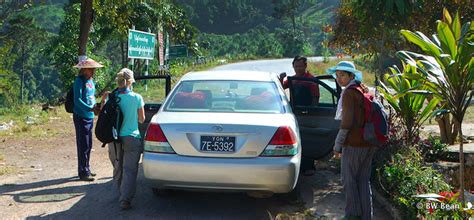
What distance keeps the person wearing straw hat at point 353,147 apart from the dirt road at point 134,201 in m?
0.73

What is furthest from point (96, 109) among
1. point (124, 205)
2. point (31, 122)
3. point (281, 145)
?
point (31, 122)

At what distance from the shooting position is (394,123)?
6.96 meters

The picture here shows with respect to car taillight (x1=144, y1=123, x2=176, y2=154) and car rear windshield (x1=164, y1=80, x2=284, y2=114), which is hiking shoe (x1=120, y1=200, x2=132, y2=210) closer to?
car taillight (x1=144, y1=123, x2=176, y2=154)

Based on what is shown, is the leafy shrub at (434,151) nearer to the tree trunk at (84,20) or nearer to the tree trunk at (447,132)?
the tree trunk at (447,132)

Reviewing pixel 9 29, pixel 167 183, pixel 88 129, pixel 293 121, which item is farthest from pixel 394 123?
pixel 9 29

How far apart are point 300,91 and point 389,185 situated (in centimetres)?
200

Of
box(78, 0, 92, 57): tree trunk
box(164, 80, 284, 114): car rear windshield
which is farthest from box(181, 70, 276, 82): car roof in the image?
box(78, 0, 92, 57): tree trunk

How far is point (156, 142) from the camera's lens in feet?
16.2

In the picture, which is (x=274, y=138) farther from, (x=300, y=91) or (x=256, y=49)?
(x=256, y=49)

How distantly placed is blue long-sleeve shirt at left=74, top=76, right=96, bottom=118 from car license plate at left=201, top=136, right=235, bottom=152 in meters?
2.33

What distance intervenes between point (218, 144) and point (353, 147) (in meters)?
1.29

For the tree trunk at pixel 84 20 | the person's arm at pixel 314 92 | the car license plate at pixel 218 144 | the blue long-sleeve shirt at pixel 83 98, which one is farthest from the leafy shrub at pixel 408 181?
the tree trunk at pixel 84 20

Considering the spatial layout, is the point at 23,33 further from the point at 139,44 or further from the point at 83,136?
the point at 83,136

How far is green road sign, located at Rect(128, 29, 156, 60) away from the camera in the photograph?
549 inches
